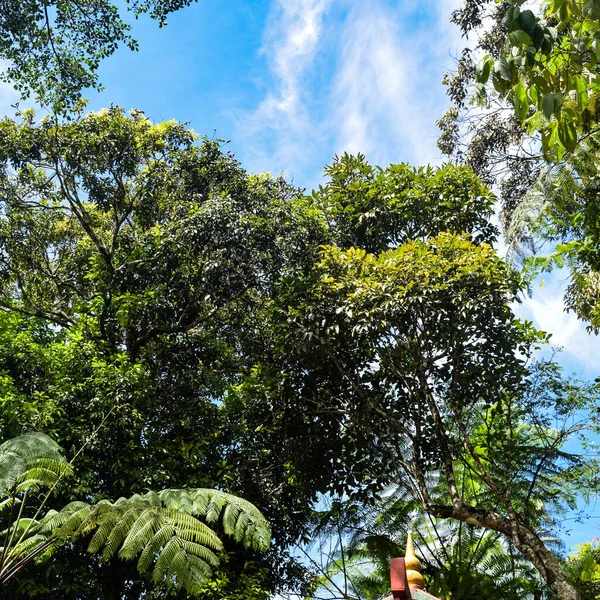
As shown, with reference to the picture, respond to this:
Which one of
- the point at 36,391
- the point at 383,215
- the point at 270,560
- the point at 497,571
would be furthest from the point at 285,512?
the point at 383,215

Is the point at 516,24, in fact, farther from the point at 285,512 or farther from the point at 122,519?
the point at 285,512

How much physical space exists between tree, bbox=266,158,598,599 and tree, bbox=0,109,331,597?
1.08 m

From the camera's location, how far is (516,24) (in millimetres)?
3057

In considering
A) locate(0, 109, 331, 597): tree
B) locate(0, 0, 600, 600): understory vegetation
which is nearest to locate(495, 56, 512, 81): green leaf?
locate(0, 0, 600, 600): understory vegetation

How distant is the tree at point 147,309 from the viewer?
1105 centimetres

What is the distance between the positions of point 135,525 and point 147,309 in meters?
5.19

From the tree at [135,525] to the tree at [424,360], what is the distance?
8.87ft

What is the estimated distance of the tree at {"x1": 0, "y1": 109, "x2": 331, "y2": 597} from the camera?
11.0 metres

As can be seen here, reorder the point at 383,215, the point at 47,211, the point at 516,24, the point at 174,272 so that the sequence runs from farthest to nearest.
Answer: the point at 47,211, the point at 174,272, the point at 383,215, the point at 516,24

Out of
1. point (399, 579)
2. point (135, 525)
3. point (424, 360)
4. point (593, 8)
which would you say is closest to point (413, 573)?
point (399, 579)

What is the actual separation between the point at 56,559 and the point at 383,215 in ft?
24.4

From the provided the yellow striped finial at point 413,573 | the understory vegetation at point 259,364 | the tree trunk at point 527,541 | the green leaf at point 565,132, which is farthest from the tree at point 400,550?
the green leaf at point 565,132

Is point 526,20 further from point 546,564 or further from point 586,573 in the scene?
point 586,573

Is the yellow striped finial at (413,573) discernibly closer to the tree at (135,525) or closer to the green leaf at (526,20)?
the green leaf at (526,20)
